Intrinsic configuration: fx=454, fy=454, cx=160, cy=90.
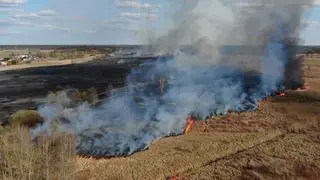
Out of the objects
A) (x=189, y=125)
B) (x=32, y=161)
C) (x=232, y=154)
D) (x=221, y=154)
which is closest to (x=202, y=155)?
(x=221, y=154)

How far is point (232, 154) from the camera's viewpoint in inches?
1583

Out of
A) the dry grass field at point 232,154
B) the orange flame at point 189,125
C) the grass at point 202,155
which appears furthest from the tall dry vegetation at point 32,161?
the orange flame at point 189,125


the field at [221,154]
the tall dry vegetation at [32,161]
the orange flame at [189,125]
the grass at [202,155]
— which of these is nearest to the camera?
the tall dry vegetation at [32,161]

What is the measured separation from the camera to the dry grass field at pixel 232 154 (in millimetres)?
35500

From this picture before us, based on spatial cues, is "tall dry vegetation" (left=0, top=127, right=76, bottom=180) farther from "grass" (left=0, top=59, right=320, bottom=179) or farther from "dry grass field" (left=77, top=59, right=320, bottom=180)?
"dry grass field" (left=77, top=59, right=320, bottom=180)

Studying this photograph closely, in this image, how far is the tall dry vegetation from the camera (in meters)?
28.0

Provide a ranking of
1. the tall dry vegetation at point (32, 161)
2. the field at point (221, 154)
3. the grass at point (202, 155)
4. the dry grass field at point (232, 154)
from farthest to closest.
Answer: the dry grass field at point (232, 154), the field at point (221, 154), the grass at point (202, 155), the tall dry vegetation at point (32, 161)

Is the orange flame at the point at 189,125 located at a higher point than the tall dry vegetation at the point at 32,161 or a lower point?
lower

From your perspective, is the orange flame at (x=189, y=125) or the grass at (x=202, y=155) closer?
the grass at (x=202, y=155)

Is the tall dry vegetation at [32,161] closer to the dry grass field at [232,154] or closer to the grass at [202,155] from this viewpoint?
the grass at [202,155]

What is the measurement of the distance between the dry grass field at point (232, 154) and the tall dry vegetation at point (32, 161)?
4231 millimetres

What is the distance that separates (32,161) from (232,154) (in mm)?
18442

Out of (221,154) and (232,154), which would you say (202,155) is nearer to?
(221,154)

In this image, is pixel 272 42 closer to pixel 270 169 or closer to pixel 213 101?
pixel 213 101
